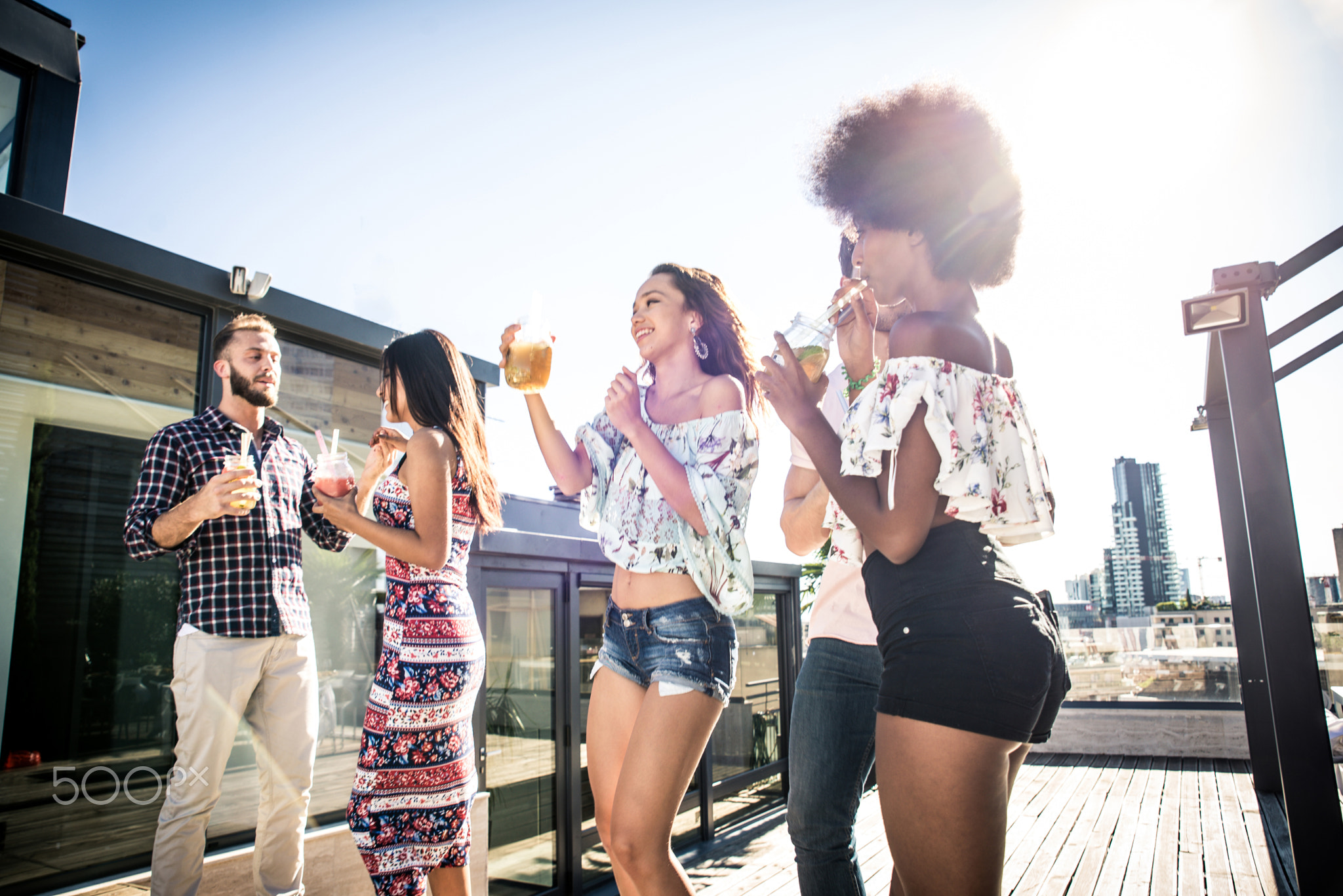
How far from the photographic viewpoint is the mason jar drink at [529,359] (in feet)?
6.15

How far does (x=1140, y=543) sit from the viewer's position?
52.5 meters

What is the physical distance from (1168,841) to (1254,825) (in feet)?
2.66

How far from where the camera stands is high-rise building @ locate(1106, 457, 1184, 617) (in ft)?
167

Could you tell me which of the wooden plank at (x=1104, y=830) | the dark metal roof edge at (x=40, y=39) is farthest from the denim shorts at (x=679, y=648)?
the dark metal roof edge at (x=40, y=39)

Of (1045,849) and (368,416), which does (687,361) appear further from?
(1045,849)

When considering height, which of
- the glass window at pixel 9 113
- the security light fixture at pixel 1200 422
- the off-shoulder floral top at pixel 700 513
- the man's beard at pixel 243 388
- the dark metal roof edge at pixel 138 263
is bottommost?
the off-shoulder floral top at pixel 700 513

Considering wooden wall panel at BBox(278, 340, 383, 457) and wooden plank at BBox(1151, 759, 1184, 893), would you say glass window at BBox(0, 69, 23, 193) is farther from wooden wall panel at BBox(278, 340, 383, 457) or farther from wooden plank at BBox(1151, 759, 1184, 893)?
wooden plank at BBox(1151, 759, 1184, 893)


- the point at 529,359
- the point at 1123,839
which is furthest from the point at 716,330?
the point at 1123,839

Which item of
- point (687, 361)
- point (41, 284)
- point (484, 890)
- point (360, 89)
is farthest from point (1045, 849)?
point (360, 89)

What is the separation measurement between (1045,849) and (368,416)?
4019mm

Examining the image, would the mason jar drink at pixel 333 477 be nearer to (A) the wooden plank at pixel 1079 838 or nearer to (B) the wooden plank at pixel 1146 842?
(A) the wooden plank at pixel 1079 838

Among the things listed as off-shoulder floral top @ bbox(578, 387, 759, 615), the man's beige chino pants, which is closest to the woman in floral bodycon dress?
off-shoulder floral top @ bbox(578, 387, 759, 615)

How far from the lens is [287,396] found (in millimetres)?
3420

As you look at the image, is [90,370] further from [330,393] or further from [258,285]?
[330,393]
